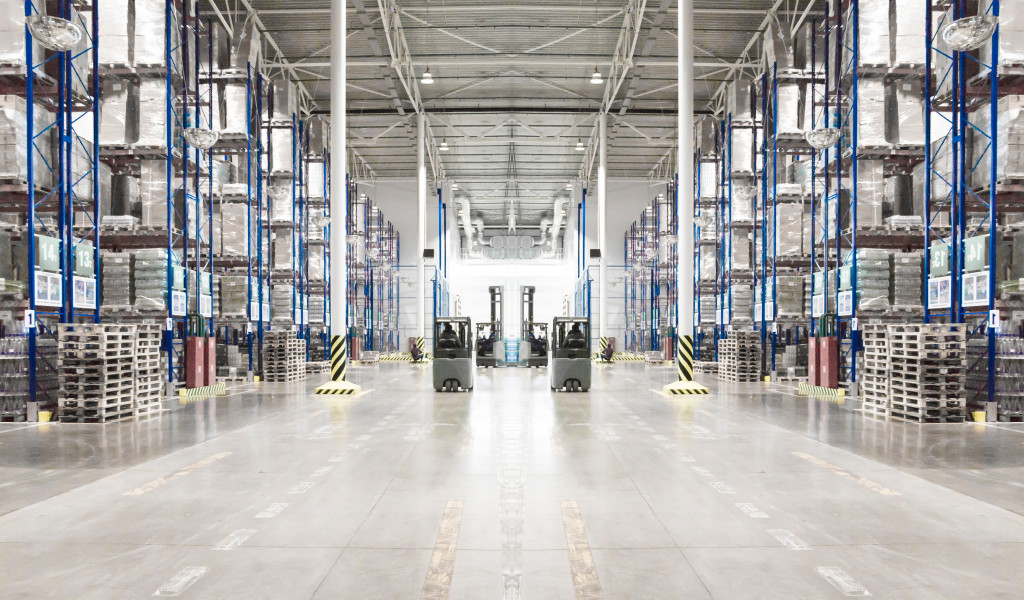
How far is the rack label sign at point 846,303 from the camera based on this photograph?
14367mm

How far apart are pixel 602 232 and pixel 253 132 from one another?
17.4 m

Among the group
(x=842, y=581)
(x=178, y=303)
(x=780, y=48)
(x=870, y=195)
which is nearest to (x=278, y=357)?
(x=178, y=303)

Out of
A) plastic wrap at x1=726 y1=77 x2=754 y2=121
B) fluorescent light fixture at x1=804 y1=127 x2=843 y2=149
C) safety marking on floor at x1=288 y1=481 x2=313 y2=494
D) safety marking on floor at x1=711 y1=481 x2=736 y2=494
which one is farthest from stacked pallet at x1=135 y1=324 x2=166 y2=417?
plastic wrap at x1=726 y1=77 x2=754 y2=121

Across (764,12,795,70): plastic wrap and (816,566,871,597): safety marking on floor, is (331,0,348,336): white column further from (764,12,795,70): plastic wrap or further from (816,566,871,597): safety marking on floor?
(816,566,871,597): safety marking on floor

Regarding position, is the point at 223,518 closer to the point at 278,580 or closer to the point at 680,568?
the point at 278,580

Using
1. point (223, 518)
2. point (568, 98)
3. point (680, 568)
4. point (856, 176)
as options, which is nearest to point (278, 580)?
point (223, 518)

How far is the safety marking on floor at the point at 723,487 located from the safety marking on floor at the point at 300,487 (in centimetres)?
356

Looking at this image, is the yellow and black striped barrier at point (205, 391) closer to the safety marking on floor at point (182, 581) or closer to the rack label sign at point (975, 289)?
the safety marking on floor at point (182, 581)

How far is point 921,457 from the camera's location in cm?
813

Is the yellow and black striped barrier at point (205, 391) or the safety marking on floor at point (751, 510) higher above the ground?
the safety marking on floor at point (751, 510)

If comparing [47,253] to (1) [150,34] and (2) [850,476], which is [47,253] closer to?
(1) [150,34]

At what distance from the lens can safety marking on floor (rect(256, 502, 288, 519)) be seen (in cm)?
554

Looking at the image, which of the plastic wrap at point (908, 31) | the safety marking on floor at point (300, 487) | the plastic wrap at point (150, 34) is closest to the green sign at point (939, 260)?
the plastic wrap at point (908, 31)

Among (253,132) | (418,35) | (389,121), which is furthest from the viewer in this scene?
(389,121)
